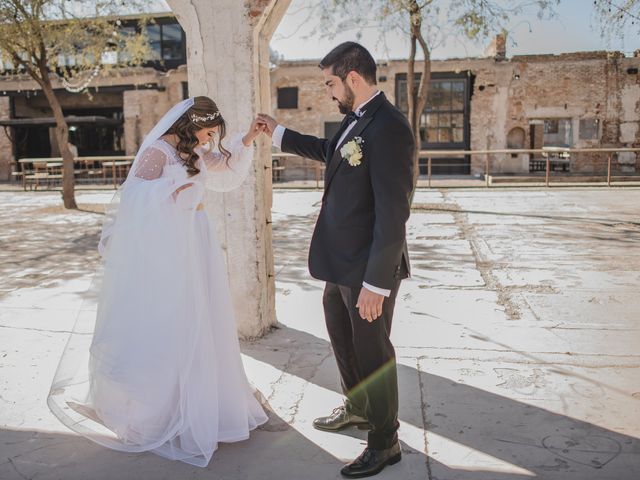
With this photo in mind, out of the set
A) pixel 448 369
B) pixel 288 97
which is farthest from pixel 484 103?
pixel 448 369

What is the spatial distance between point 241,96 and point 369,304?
225cm

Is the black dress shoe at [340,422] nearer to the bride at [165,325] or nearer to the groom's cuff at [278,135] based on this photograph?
the bride at [165,325]

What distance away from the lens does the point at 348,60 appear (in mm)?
2723

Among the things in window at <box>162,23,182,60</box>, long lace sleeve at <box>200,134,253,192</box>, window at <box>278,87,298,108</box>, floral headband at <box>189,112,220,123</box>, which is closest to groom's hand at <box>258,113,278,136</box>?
long lace sleeve at <box>200,134,253,192</box>

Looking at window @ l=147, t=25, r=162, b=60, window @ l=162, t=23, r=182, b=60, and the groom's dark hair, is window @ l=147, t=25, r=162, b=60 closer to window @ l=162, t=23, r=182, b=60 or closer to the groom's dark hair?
window @ l=162, t=23, r=182, b=60

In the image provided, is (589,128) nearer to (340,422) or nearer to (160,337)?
(340,422)

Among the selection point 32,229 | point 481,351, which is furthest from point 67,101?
point 481,351

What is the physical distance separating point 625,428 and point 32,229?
400 inches

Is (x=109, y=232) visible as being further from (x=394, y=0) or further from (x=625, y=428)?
(x=394, y=0)

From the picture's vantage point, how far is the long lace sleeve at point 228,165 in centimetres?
354

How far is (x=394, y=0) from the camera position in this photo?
10891mm

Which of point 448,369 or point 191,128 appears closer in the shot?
point 191,128

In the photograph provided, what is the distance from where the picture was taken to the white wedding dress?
2.99m

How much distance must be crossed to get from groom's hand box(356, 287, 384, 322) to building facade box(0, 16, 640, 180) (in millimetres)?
19410
